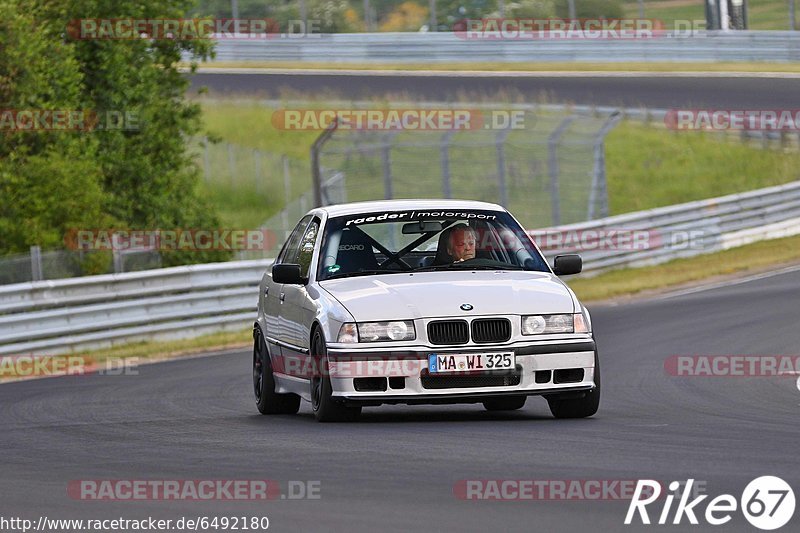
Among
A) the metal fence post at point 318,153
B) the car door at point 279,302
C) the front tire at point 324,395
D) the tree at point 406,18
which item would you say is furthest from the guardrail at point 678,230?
the tree at point 406,18

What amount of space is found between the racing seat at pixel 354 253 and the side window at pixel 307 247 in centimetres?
29

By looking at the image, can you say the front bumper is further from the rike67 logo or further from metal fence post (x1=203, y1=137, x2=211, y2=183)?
metal fence post (x1=203, y1=137, x2=211, y2=183)

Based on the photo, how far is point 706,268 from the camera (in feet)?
88.2

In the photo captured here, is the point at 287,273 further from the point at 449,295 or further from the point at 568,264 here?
the point at 568,264

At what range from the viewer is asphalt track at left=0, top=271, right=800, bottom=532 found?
22.5ft

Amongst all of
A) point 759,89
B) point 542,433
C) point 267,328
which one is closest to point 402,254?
point 267,328

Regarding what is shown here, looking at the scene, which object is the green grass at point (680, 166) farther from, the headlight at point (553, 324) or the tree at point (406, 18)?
the headlight at point (553, 324)

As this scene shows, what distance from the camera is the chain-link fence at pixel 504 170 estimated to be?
26.5 meters

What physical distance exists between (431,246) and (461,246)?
Result: 1.40 ft

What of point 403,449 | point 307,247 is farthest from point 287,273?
point 403,449

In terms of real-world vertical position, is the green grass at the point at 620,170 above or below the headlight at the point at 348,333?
below

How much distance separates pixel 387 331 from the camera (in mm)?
10055

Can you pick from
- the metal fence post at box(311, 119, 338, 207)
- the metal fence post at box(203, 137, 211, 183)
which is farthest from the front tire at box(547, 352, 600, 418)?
the metal fence post at box(203, 137, 211, 183)

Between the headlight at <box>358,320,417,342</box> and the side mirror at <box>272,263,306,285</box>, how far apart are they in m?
1.22
